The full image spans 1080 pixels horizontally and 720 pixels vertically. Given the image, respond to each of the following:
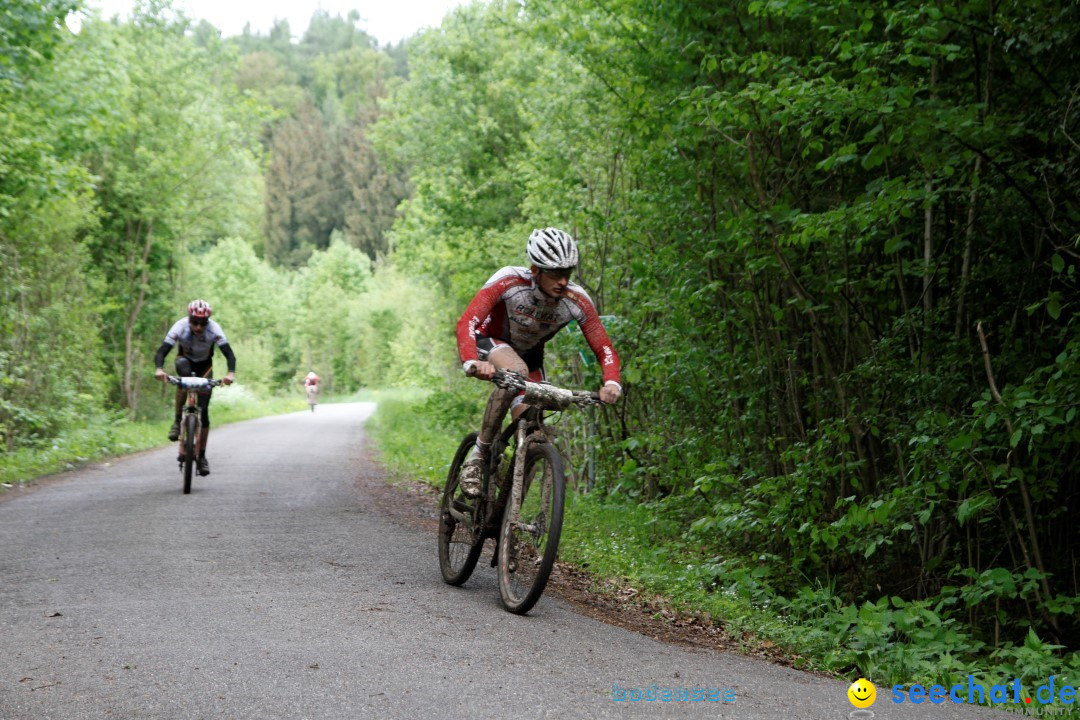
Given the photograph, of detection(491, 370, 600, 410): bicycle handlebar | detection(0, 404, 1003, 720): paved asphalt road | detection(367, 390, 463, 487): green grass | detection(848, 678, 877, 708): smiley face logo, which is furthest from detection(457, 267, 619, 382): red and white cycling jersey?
detection(367, 390, 463, 487): green grass

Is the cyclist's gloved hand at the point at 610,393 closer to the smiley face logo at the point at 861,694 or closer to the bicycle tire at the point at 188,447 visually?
the smiley face logo at the point at 861,694

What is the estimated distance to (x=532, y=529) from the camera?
621 cm

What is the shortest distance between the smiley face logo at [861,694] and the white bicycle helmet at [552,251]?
299 centimetres

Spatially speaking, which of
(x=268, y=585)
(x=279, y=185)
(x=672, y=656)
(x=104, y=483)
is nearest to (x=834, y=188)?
(x=672, y=656)

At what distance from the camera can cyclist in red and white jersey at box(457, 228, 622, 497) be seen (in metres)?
6.34

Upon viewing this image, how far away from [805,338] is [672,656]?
409 centimetres

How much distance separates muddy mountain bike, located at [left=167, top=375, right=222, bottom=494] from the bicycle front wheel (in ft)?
21.8

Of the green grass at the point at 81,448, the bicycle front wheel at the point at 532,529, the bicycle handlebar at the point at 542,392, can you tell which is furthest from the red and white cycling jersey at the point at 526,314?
the green grass at the point at 81,448

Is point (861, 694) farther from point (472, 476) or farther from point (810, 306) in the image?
point (810, 306)

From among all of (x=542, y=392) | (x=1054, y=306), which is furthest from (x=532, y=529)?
(x=1054, y=306)

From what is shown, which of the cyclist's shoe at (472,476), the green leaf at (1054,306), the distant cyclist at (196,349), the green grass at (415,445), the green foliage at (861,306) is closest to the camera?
the green leaf at (1054,306)

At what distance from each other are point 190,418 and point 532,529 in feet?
23.7

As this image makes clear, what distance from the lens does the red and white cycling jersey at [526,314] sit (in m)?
6.50

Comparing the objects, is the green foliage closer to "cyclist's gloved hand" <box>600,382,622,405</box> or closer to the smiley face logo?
the smiley face logo
